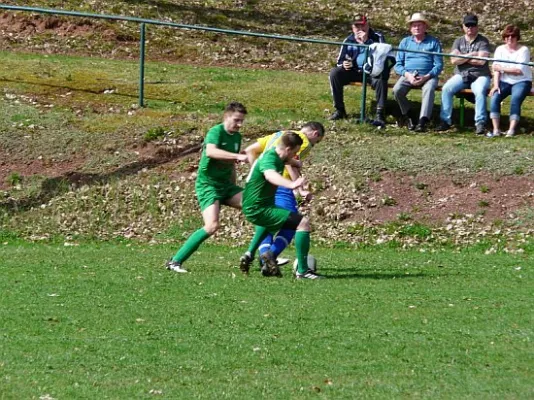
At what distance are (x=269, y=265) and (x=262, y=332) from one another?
304 cm

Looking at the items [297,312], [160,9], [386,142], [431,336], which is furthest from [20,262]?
[160,9]

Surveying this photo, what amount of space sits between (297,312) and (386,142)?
897cm

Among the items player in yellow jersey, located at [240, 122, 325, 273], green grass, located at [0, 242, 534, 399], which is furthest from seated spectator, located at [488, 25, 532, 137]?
player in yellow jersey, located at [240, 122, 325, 273]

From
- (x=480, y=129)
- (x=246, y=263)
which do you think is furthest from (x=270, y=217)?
(x=480, y=129)

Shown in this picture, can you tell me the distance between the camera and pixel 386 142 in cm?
1905

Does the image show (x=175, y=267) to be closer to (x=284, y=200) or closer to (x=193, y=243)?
(x=193, y=243)

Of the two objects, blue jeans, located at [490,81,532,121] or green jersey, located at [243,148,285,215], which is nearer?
green jersey, located at [243,148,285,215]

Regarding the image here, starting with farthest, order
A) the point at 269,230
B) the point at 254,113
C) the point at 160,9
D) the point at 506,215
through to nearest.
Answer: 1. the point at 160,9
2. the point at 254,113
3. the point at 506,215
4. the point at 269,230

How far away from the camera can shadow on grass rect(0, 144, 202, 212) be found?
58.4 feet

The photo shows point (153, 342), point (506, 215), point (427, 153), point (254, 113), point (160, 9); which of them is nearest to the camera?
point (153, 342)

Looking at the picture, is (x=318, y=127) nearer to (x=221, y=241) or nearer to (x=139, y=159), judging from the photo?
(x=221, y=241)

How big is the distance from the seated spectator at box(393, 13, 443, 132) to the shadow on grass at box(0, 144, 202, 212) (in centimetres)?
351

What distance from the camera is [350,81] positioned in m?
20.2

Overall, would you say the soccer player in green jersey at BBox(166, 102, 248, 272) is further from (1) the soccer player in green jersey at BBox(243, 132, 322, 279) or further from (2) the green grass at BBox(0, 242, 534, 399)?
(1) the soccer player in green jersey at BBox(243, 132, 322, 279)
